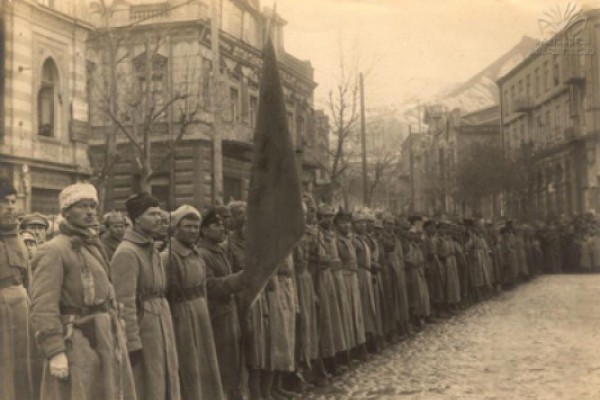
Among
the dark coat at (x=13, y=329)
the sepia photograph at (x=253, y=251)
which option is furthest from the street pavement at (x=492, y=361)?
the dark coat at (x=13, y=329)

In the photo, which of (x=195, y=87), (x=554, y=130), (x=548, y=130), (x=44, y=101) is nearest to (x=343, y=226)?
(x=44, y=101)

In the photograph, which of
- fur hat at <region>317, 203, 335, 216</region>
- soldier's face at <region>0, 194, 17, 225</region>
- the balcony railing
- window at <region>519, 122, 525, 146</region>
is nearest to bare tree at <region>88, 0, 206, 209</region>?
fur hat at <region>317, 203, 335, 216</region>

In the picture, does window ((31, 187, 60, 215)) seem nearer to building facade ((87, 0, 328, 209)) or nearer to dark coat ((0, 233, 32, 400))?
building facade ((87, 0, 328, 209))

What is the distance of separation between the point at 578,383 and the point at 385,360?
2754 millimetres

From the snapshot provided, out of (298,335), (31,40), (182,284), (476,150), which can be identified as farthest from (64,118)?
(476,150)

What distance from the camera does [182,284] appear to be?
6.15 metres

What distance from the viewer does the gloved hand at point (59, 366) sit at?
15.0 feet

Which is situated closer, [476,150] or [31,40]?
[31,40]

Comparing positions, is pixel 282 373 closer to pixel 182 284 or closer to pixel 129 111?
pixel 182 284

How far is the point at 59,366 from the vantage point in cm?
457

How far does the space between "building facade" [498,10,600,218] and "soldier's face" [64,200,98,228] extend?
19221 millimetres

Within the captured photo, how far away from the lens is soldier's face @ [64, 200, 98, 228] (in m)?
4.93

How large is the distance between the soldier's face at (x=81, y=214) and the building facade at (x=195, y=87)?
18.7 meters

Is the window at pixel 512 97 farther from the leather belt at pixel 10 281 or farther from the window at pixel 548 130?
the leather belt at pixel 10 281
